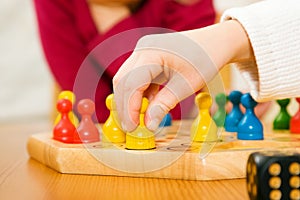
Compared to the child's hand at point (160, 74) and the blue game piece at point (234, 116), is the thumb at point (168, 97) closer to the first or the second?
the child's hand at point (160, 74)

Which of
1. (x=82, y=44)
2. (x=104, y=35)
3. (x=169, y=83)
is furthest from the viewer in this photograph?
(x=82, y=44)

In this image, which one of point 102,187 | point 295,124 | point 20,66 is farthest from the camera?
point 20,66

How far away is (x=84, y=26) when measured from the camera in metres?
1.44

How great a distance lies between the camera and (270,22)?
2.29 feet

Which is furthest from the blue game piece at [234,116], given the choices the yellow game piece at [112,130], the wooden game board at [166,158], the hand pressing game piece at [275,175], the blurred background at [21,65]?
the blurred background at [21,65]

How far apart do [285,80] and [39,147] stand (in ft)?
1.26

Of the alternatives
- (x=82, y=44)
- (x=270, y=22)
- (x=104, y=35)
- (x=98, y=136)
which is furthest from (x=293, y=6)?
(x=82, y=44)

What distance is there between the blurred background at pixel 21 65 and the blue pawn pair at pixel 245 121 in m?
1.08

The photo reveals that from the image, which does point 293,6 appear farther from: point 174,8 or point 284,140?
point 174,8

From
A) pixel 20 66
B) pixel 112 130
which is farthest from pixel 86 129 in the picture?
pixel 20 66

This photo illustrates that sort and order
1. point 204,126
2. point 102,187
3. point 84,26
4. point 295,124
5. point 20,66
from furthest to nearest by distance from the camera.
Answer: point 20,66 < point 84,26 < point 295,124 < point 204,126 < point 102,187

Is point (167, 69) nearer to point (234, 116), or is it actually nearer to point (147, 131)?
point (147, 131)

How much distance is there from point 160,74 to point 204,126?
134 mm

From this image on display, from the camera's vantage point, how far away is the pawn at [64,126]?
787 mm
